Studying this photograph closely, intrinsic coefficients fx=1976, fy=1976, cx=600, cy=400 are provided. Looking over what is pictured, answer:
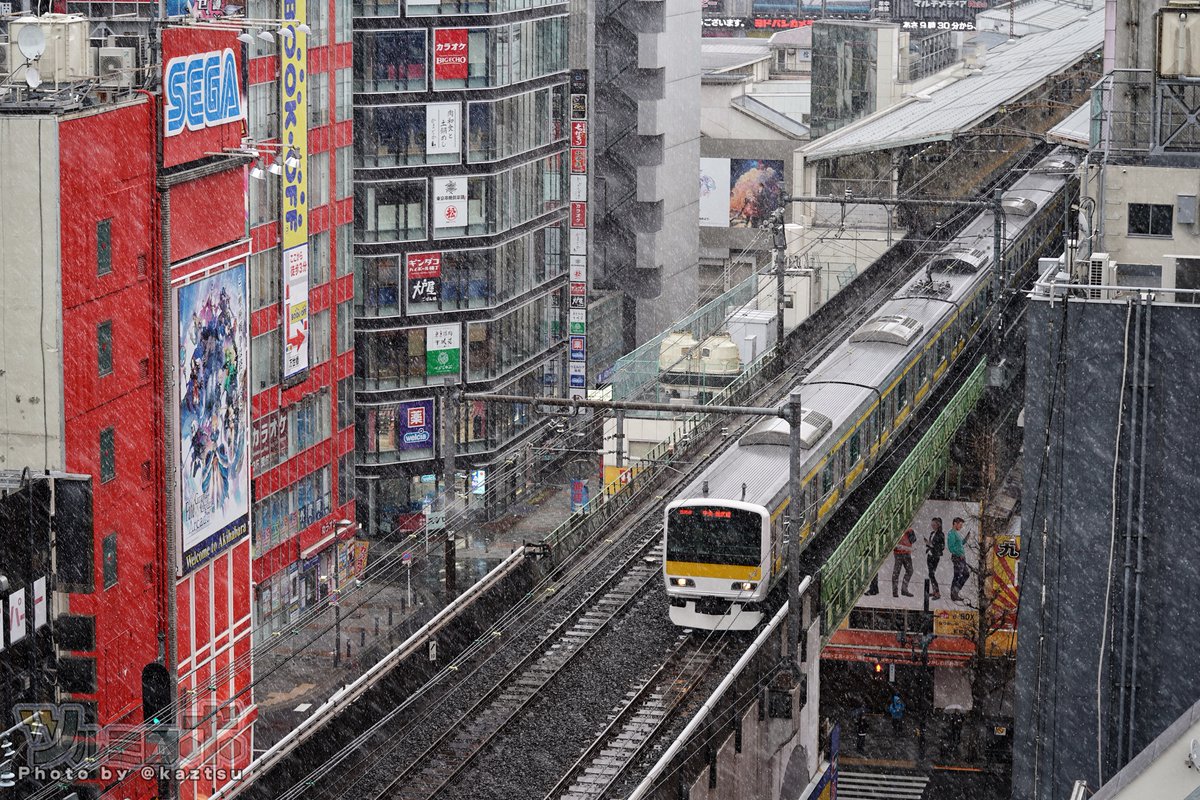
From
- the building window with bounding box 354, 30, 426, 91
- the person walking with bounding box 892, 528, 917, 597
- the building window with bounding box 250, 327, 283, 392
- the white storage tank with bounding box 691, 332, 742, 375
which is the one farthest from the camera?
the building window with bounding box 354, 30, 426, 91

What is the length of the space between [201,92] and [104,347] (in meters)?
4.50

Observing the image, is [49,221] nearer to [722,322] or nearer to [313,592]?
[313,592]

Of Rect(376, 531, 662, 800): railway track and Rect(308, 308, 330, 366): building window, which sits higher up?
Rect(308, 308, 330, 366): building window

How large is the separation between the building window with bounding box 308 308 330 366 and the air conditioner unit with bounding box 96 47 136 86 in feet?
60.6

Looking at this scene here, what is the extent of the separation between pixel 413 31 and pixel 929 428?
62.1 feet

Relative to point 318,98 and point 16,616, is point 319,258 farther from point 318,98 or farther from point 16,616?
point 16,616

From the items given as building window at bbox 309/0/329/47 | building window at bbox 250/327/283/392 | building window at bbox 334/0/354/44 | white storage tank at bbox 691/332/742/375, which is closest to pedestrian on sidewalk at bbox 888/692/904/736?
white storage tank at bbox 691/332/742/375

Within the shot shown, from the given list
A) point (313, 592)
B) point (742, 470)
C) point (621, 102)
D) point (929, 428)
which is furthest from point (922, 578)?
point (621, 102)

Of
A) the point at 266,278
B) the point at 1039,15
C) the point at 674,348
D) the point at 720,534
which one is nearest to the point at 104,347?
the point at 720,534

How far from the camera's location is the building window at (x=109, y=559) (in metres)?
27.5

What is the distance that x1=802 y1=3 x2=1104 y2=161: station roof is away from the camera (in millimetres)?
52625

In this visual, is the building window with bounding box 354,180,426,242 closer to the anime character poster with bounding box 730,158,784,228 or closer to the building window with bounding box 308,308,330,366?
the building window with bounding box 308,308,330,366

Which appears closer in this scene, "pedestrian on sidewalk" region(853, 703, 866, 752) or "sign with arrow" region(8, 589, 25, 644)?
"sign with arrow" region(8, 589, 25, 644)

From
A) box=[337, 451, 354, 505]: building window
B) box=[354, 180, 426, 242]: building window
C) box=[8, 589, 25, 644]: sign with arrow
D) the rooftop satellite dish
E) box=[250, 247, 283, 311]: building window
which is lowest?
box=[337, 451, 354, 505]: building window
